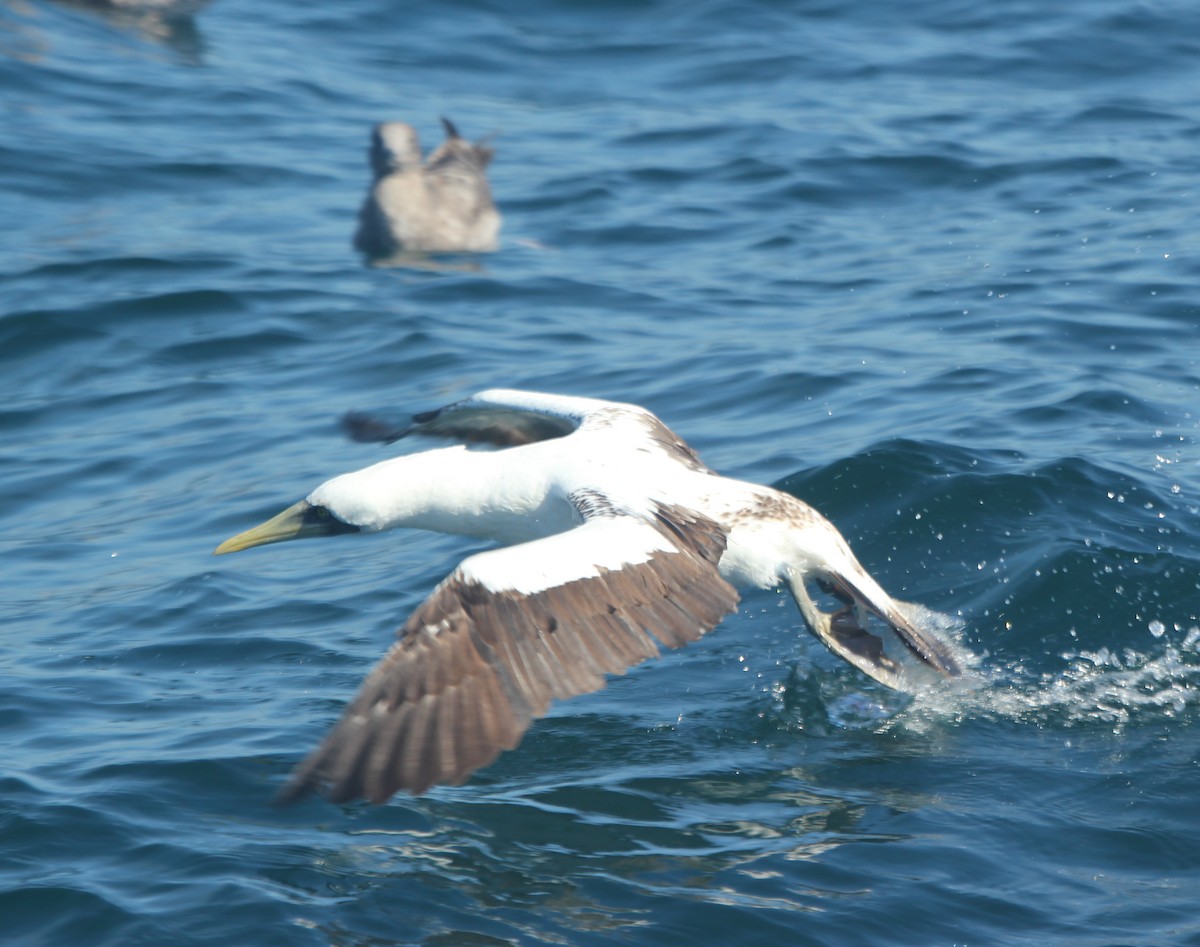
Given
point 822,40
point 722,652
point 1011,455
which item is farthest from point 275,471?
point 822,40

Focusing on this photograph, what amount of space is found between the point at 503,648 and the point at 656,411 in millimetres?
4179

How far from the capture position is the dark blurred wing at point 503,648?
15.1ft

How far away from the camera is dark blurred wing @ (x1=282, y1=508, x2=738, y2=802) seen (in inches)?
181

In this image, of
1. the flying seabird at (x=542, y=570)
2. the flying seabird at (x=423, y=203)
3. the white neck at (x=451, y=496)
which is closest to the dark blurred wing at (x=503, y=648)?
the flying seabird at (x=542, y=570)

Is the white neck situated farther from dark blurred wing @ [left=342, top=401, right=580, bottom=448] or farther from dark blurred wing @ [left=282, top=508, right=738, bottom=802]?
dark blurred wing @ [left=282, top=508, right=738, bottom=802]

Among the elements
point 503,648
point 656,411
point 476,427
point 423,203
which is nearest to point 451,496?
point 476,427

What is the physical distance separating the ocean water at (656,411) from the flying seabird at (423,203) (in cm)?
25

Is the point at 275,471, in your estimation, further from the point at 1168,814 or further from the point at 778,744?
the point at 1168,814

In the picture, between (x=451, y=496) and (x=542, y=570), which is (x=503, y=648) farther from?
(x=451, y=496)

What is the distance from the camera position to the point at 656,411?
8.95 metres

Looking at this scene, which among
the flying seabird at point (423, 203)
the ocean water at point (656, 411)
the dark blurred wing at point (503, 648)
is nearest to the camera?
the dark blurred wing at point (503, 648)

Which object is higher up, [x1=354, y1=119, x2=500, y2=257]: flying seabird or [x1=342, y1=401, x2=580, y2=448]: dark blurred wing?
[x1=354, y1=119, x2=500, y2=257]: flying seabird

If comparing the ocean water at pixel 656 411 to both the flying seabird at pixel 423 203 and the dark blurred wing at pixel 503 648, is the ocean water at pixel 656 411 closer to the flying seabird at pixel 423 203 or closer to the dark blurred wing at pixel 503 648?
the flying seabird at pixel 423 203

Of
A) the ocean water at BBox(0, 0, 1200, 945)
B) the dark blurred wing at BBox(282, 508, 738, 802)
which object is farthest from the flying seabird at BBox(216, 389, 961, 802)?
the ocean water at BBox(0, 0, 1200, 945)
